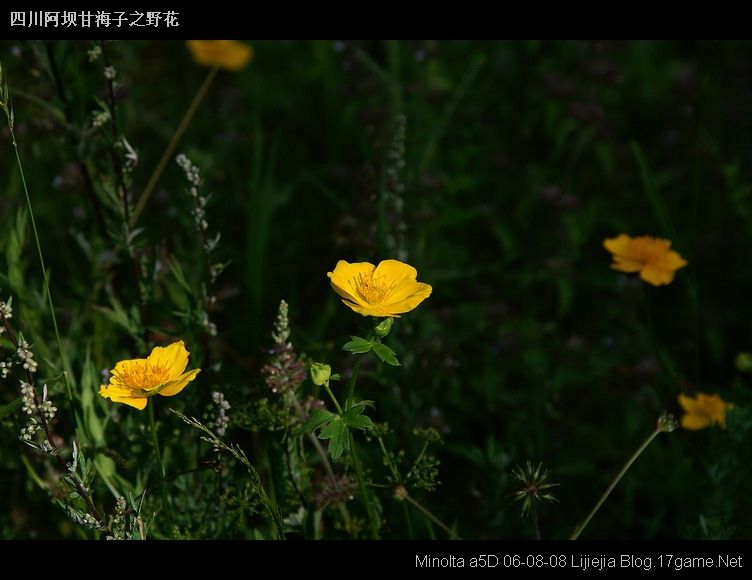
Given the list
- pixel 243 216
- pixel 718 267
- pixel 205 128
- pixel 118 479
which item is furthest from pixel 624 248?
pixel 205 128

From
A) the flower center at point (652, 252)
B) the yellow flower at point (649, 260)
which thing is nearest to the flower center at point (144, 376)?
the yellow flower at point (649, 260)

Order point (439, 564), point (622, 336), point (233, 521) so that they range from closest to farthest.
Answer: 1. point (439, 564)
2. point (233, 521)
3. point (622, 336)

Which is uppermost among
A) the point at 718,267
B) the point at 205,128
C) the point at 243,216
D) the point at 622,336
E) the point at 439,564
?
the point at 205,128

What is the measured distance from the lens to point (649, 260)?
7.64 feet

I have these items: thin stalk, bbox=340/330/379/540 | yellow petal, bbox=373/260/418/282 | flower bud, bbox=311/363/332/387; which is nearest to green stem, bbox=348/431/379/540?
thin stalk, bbox=340/330/379/540

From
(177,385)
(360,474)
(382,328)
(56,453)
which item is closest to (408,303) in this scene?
(382,328)

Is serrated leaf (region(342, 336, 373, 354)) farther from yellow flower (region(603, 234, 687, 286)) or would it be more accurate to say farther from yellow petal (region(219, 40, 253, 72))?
yellow petal (region(219, 40, 253, 72))

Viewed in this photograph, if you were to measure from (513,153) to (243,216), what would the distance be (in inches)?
51.4

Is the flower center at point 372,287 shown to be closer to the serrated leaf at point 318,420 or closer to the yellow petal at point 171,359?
the serrated leaf at point 318,420

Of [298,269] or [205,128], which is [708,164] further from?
[205,128]

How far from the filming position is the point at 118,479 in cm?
214

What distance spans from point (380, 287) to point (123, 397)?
62 cm

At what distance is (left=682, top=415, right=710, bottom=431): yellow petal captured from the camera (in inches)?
87.9

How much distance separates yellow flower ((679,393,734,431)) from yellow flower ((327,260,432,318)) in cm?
95
